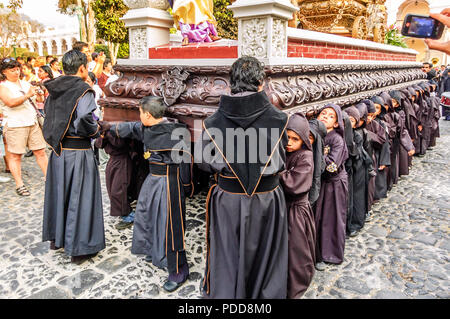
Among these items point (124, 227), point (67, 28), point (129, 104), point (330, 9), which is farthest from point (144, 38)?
point (67, 28)

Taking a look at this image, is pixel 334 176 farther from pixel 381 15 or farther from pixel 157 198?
pixel 381 15

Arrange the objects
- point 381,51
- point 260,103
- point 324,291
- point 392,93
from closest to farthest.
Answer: point 260,103, point 324,291, point 392,93, point 381,51

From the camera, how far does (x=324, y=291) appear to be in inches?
113

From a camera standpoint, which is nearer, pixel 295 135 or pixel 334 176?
pixel 295 135

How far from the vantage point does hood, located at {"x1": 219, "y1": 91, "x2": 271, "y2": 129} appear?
223cm

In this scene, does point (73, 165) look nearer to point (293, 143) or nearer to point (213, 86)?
point (213, 86)

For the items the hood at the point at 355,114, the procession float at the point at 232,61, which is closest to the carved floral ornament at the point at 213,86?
the procession float at the point at 232,61

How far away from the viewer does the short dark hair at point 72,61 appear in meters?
3.07

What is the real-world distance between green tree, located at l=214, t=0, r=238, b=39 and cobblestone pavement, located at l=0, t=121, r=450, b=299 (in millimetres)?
8878

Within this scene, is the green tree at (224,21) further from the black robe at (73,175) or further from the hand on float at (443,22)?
the black robe at (73,175)

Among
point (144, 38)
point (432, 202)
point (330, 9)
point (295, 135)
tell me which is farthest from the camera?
point (330, 9)

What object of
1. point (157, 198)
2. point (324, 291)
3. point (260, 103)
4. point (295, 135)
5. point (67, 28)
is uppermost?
point (67, 28)

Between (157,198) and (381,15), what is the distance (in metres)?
7.72

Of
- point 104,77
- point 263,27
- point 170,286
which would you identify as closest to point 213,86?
point 263,27
